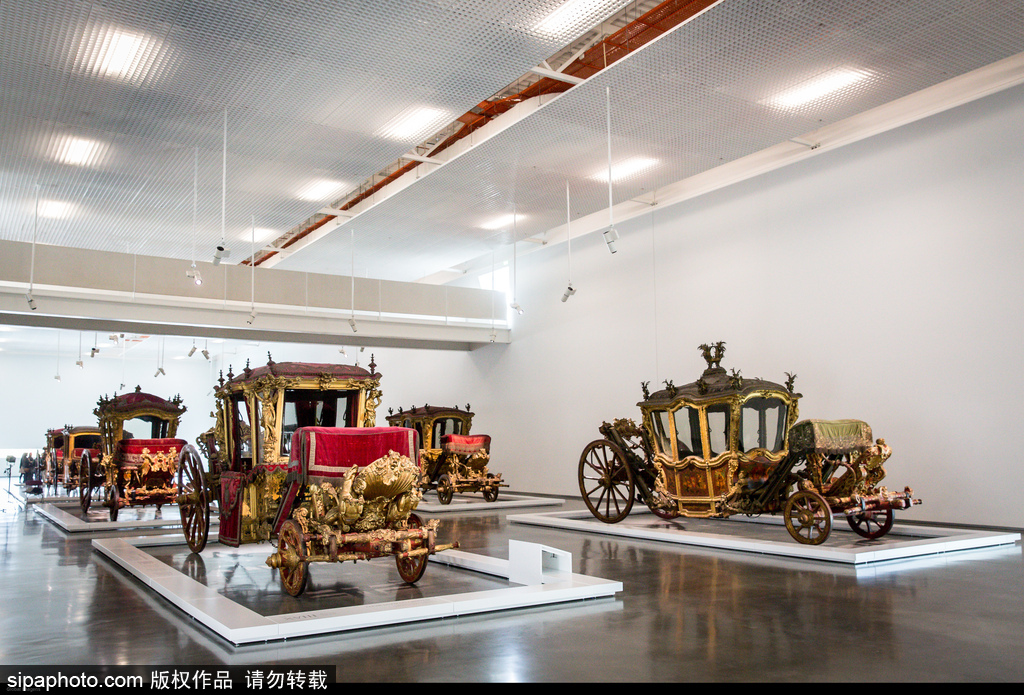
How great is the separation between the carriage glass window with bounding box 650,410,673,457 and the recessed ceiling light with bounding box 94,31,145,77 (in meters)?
6.91

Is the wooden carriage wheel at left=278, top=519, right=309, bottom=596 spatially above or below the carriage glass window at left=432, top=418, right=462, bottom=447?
below

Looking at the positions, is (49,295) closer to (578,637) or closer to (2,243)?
(2,243)

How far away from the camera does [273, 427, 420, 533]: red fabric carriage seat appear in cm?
597

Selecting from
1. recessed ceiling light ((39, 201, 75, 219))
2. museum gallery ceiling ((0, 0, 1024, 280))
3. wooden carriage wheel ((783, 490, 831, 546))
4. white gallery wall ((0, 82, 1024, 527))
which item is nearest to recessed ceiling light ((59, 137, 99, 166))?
museum gallery ceiling ((0, 0, 1024, 280))

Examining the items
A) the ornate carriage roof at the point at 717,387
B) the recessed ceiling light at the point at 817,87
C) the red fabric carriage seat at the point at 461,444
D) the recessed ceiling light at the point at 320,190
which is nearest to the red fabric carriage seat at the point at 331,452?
the ornate carriage roof at the point at 717,387

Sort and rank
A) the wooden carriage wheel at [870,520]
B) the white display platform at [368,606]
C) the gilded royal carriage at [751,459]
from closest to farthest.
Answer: the white display platform at [368,606] < the gilded royal carriage at [751,459] < the wooden carriage wheel at [870,520]

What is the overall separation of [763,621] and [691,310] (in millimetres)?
9307

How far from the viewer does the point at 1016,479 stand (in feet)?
29.8

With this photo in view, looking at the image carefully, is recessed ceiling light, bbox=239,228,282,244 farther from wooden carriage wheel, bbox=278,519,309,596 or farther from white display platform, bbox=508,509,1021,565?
wooden carriage wheel, bbox=278,519,309,596

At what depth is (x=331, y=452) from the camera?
6047mm

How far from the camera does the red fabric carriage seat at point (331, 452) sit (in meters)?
5.97

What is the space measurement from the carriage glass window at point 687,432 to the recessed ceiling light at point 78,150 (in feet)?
27.2

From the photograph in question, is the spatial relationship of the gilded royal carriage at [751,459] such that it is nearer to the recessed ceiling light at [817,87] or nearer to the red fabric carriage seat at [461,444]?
the recessed ceiling light at [817,87]

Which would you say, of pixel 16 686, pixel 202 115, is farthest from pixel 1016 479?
pixel 202 115
